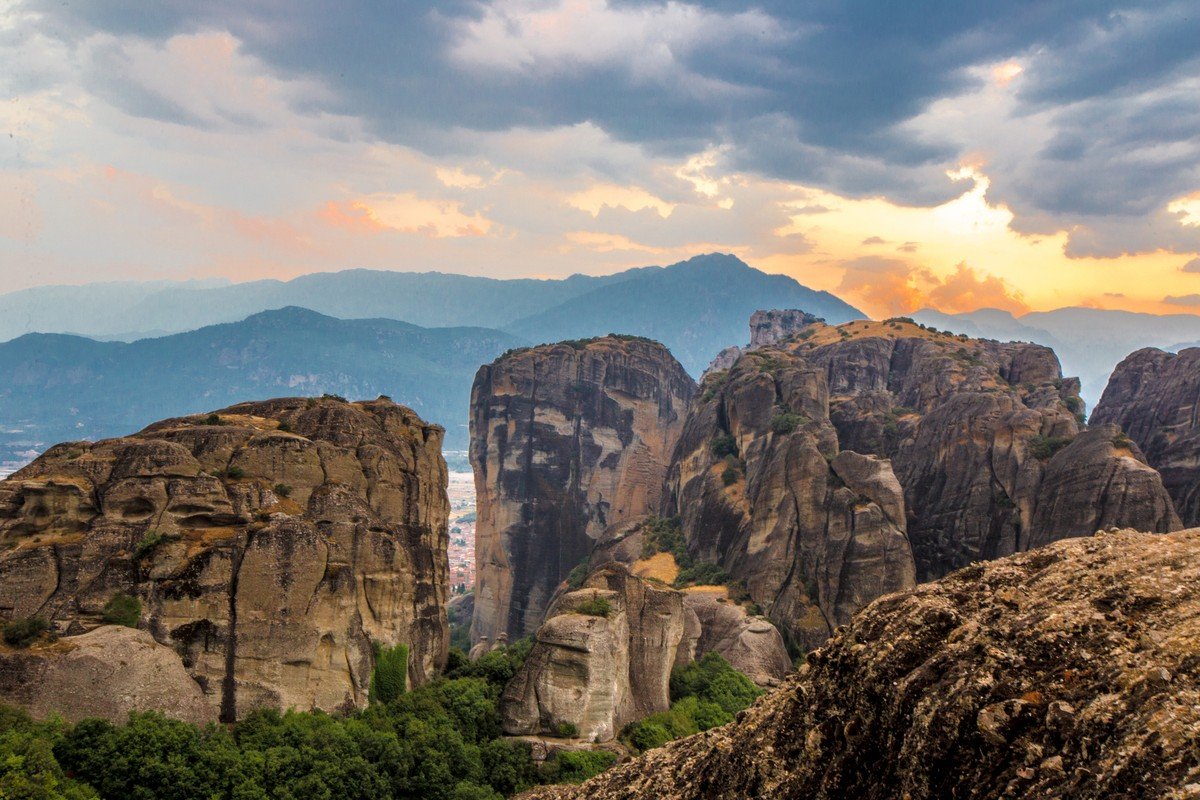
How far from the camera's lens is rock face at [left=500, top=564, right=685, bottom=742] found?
3722cm

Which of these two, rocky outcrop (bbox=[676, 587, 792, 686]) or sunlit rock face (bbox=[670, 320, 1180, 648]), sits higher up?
sunlit rock face (bbox=[670, 320, 1180, 648])

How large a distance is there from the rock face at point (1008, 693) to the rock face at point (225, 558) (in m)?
18.8

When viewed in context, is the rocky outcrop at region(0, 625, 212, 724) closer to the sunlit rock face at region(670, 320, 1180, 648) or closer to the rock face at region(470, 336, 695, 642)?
the sunlit rock face at region(670, 320, 1180, 648)

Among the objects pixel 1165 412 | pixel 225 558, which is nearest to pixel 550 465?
pixel 1165 412

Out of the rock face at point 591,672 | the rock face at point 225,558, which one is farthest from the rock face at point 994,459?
the rock face at point 225,558

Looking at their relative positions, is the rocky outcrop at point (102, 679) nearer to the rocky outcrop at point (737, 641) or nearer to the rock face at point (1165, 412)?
the rocky outcrop at point (737, 641)

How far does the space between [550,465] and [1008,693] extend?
87474 millimetres

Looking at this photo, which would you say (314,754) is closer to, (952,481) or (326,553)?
(326,553)

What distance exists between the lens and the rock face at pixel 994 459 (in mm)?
54562

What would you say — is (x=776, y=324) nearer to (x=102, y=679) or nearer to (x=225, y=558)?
(x=225, y=558)

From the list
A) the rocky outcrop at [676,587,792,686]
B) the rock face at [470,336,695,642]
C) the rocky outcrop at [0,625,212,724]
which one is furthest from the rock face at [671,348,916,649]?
the rocky outcrop at [0,625,212,724]

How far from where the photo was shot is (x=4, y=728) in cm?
2506

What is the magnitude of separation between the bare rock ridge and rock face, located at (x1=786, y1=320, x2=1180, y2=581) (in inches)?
3.2

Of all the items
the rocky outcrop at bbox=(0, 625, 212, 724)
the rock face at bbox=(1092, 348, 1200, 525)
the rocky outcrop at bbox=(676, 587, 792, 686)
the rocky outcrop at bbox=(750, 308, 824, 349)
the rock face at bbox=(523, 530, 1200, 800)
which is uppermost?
the rocky outcrop at bbox=(750, 308, 824, 349)
